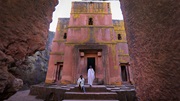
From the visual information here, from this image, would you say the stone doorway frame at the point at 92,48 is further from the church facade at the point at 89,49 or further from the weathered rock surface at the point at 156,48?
the weathered rock surface at the point at 156,48

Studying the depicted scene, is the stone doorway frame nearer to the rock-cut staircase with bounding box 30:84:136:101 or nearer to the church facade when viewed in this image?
the church facade

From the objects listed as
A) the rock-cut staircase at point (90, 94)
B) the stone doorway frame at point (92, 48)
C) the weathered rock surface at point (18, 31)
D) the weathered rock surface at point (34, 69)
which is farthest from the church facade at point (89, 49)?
the weathered rock surface at point (18, 31)

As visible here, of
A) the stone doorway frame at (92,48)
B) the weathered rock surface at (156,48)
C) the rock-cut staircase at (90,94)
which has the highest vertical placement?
the stone doorway frame at (92,48)

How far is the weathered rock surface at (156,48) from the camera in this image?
1.28m

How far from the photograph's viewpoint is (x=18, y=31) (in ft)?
6.56

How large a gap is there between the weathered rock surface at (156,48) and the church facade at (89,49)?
7236 millimetres

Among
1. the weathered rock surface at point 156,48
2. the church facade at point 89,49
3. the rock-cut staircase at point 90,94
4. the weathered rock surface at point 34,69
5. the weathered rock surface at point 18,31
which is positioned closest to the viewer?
the weathered rock surface at point 156,48

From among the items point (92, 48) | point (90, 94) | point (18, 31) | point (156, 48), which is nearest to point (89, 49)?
point (92, 48)

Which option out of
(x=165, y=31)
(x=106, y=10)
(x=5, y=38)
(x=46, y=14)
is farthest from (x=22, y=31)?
(x=106, y=10)

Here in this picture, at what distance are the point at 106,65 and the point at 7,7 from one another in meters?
8.39

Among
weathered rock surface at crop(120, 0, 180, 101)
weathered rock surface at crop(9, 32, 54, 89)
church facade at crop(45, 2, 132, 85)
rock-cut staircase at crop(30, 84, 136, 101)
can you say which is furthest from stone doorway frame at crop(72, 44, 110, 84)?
weathered rock surface at crop(9, 32, 54, 89)

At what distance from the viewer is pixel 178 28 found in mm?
1233

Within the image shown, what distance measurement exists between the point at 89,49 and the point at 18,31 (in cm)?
790

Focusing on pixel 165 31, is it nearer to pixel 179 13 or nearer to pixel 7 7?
pixel 179 13
